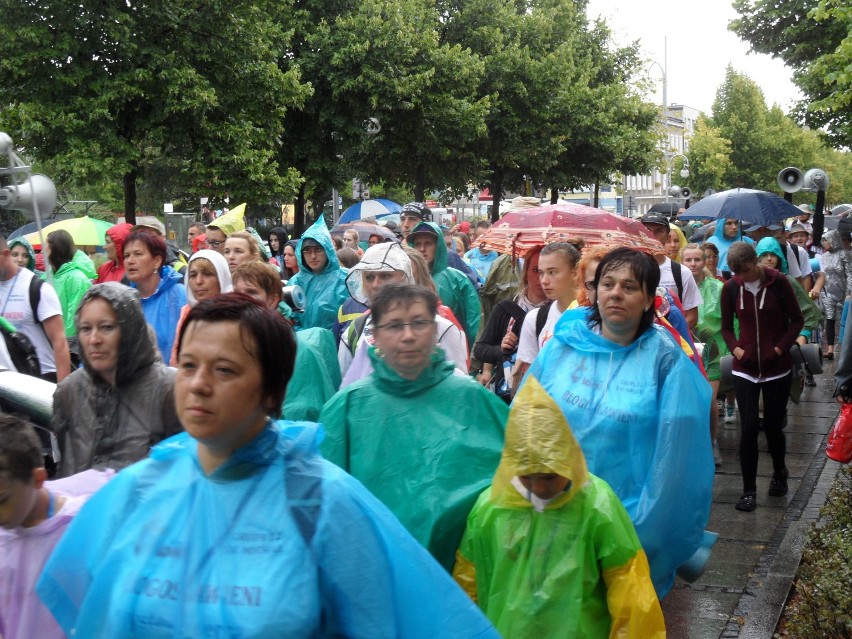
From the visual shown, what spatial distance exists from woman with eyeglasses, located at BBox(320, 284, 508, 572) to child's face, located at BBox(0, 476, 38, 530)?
4.04ft

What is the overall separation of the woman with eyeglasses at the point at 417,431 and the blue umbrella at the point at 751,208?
1052cm

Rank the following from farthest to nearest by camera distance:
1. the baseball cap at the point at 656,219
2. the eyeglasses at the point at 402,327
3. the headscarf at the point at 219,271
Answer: the baseball cap at the point at 656,219 → the headscarf at the point at 219,271 → the eyeglasses at the point at 402,327

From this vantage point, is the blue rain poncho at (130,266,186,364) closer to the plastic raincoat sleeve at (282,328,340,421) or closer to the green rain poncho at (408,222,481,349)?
the plastic raincoat sleeve at (282,328,340,421)

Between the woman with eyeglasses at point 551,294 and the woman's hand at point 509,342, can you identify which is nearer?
the woman with eyeglasses at point 551,294

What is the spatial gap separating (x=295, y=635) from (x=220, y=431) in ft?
1.42

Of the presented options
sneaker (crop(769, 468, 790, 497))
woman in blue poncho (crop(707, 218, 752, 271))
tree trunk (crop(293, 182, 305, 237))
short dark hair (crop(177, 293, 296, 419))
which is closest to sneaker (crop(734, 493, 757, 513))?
sneaker (crop(769, 468, 790, 497))

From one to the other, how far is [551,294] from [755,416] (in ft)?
8.21

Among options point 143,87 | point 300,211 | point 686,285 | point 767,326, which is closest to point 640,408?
point 767,326

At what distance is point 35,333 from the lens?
7.02 meters

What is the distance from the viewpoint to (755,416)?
8.03 metres

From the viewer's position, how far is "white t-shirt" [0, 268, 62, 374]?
695cm

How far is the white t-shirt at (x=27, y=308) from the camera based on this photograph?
22.8ft

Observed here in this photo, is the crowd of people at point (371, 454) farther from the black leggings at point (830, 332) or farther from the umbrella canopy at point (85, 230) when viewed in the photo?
the black leggings at point (830, 332)

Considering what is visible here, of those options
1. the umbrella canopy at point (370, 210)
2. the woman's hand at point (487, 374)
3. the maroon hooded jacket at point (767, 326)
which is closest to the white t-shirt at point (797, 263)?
the maroon hooded jacket at point (767, 326)
